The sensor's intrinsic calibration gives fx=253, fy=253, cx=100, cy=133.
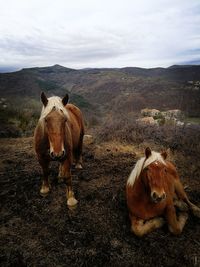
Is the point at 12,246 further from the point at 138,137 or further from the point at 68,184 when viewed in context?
the point at 138,137

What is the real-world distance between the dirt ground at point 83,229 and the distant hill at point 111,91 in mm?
12053

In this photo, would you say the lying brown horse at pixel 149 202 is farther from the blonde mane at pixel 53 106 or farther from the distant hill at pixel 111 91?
the distant hill at pixel 111 91

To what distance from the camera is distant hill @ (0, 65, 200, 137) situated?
25652mm

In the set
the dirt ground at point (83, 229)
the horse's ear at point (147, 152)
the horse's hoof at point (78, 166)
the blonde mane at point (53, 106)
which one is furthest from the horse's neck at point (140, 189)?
the horse's hoof at point (78, 166)

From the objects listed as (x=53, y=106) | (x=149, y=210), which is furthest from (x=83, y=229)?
(x=53, y=106)

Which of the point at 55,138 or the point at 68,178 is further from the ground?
the point at 55,138

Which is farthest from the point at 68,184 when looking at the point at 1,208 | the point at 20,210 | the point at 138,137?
the point at 138,137

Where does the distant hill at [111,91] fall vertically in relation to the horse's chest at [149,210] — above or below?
below

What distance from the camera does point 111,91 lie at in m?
42.7

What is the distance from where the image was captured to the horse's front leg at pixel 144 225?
3695mm

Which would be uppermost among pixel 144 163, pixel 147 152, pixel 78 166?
pixel 147 152

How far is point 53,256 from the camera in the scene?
3.36 m

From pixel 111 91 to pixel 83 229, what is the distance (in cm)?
3978

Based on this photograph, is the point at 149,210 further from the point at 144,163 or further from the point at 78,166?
the point at 78,166
